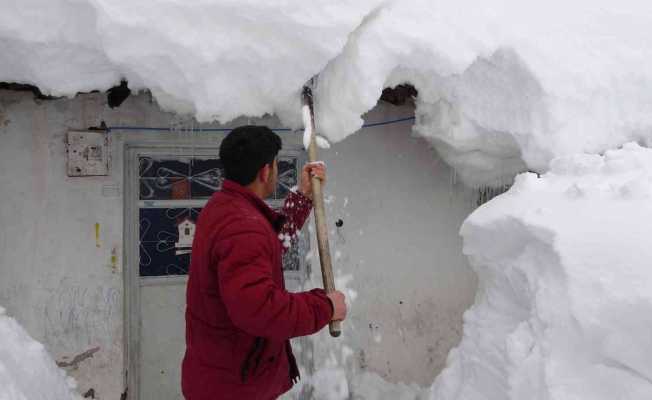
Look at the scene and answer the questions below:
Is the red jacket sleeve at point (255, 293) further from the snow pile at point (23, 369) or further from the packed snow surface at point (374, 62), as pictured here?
the packed snow surface at point (374, 62)

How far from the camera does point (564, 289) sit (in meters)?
2.18

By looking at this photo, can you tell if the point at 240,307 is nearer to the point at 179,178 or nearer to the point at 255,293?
the point at 255,293

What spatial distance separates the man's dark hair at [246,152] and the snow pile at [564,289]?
122 cm

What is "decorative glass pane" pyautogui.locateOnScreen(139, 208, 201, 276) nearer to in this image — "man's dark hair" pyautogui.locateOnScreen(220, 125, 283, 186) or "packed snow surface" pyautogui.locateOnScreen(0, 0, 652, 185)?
"packed snow surface" pyautogui.locateOnScreen(0, 0, 652, 185)

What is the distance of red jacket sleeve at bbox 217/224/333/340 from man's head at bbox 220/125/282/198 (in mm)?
306

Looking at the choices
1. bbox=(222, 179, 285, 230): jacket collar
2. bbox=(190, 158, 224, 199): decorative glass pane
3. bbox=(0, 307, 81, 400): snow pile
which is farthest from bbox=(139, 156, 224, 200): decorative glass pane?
bbox=(222, 179, 285, 230): jacket collar

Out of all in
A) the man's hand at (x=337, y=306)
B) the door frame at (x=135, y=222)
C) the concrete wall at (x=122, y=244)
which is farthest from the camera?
the door frame at (x=135, y=222)

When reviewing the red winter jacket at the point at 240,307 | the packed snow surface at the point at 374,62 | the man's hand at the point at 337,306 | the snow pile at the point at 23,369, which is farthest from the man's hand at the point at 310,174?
the snow pile at the point at 23,369

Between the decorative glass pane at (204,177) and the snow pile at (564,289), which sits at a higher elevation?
the decorative glass pane at (204,177)

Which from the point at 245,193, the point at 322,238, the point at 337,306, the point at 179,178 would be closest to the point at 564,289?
the point at 337,306

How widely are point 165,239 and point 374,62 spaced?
212 cm

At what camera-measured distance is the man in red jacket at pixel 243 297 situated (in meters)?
2.00

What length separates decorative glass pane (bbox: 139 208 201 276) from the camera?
405cm

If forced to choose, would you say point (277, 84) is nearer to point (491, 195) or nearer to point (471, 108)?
point (471, 108)
